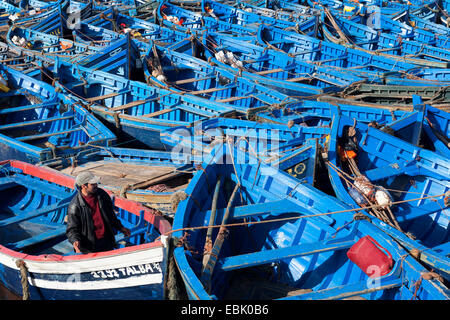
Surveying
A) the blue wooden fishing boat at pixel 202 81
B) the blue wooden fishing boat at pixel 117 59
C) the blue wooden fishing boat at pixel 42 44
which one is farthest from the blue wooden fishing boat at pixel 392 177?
the blue wooden fishing boat at pixel 42 44

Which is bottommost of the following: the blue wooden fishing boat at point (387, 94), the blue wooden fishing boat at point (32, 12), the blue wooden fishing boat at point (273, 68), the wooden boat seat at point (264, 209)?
the blue wooden fishing boat at point (32, 12)

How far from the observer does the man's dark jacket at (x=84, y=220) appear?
18.8 ft

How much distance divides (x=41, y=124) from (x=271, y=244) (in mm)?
7325

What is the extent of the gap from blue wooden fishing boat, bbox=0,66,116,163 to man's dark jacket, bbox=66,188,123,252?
3698 millimetres

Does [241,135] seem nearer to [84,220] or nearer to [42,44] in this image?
[84,220]

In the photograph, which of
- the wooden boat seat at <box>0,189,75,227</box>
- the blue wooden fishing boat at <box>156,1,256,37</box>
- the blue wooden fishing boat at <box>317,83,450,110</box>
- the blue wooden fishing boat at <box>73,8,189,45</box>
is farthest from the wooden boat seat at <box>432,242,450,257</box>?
the blue wooden fishing boat at <box>156,1,256,37</box>

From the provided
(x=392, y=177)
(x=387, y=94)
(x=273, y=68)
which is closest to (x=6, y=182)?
(x=392, y=177)

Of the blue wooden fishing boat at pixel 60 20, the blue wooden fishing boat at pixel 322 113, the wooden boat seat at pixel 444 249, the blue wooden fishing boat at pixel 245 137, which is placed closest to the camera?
the wooden boat seat at pixel 444 249

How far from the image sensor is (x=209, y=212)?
6.91 metres

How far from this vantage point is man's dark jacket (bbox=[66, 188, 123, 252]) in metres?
5.73

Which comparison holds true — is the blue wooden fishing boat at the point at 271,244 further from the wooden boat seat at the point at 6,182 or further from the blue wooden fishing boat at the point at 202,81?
the blue wooden fishing boat at the point at 202,81

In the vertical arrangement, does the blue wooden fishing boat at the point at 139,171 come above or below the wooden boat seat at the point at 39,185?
above

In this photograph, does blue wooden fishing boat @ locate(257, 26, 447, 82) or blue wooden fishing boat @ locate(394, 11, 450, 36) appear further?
blue wooden fishing boat @ locate(394, 11, 450, 36)

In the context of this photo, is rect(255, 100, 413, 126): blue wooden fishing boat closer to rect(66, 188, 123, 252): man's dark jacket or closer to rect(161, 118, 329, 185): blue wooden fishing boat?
rect(161, 118, 329, 185): blue wooden fishing boat
